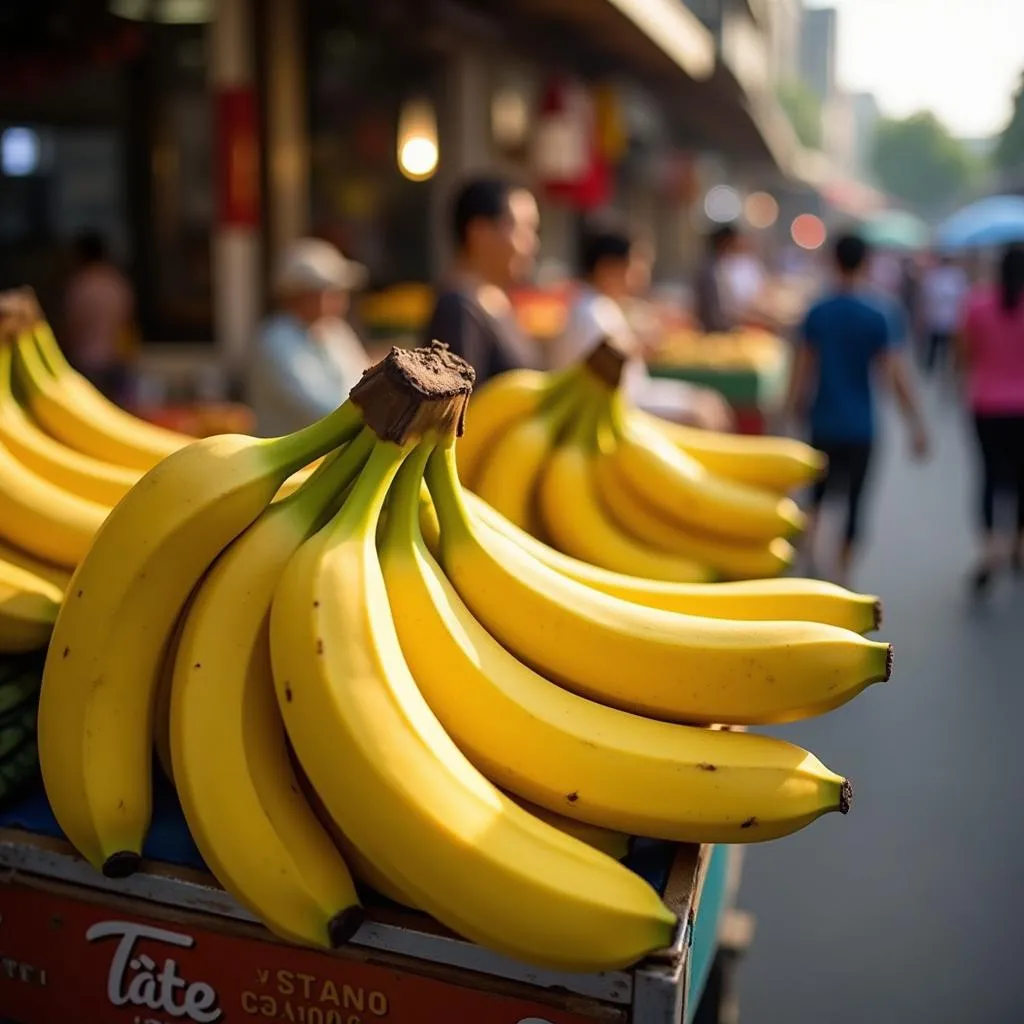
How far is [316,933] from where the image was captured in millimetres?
1326

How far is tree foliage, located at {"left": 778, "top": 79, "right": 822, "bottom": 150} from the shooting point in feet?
244

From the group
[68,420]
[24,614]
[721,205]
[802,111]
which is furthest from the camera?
[802,111]

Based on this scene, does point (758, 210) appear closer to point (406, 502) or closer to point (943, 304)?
point (943, 304)

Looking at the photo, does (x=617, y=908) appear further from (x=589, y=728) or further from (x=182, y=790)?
(x=182, y=790)

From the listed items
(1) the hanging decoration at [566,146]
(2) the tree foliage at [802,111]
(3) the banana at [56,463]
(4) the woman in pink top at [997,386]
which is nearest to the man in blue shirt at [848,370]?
(4) the woman in pink top at [997,386]

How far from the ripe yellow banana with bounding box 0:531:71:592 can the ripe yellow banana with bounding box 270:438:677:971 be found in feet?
1.87

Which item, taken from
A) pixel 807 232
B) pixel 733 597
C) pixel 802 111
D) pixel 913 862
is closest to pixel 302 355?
pixel 913 862

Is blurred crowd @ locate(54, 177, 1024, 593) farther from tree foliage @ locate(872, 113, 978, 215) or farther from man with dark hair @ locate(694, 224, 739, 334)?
tree foliage @ locate(872, 113, 978, 215)

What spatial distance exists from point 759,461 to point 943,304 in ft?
52.5

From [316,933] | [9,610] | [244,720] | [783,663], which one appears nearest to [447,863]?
[316,933]

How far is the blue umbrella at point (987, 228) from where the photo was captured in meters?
15.7

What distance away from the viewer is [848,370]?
20.6 ft

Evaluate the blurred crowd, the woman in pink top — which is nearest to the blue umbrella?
the blurred crowd

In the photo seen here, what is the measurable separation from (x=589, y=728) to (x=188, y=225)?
7.37 m
